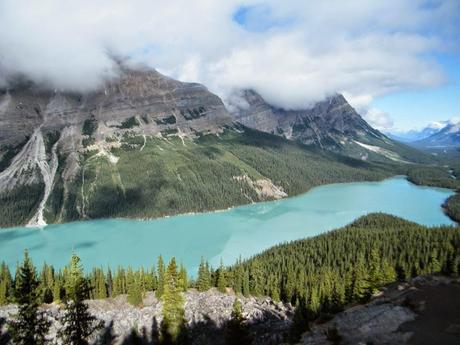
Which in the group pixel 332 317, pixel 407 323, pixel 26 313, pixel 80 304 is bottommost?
pixel 332 317

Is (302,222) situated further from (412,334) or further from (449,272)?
(412,334)

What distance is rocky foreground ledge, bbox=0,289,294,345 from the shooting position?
202 ft

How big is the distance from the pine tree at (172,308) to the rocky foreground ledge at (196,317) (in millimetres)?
18887

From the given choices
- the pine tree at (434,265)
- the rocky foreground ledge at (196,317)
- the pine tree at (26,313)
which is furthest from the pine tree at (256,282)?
the pine tree at (26,313)

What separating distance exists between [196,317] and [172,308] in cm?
2493

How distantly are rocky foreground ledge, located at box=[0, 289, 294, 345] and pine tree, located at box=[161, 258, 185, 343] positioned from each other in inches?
744

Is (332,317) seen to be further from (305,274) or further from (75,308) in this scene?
(75,308)

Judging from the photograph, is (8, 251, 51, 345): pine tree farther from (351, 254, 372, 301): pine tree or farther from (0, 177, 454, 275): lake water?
(0, 177, 454, 275): lake water

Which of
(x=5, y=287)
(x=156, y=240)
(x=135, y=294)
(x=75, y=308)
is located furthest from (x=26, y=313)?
(x=156, y=240)

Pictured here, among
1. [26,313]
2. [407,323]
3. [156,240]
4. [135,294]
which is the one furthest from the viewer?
[156,240]

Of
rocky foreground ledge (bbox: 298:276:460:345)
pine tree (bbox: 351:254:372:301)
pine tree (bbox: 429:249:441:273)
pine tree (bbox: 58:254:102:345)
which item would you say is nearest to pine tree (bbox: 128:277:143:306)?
rocky foreground ledge (bbox: 298:276:460:345)

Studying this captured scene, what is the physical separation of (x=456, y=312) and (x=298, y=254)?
73225 millimetres

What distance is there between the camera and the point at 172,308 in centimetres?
4347

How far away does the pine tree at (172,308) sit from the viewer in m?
42.7
